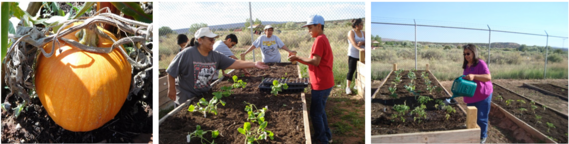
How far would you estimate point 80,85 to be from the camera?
141 centimetres

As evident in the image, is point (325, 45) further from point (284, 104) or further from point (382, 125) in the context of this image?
point (382, 125)

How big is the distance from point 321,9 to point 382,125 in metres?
1.45

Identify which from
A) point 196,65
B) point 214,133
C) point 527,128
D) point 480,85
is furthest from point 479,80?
point 196,65

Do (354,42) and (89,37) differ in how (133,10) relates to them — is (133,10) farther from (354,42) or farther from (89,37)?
(354,42)

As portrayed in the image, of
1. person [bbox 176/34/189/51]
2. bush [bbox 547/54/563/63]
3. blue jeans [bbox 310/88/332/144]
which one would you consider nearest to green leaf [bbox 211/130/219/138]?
blue jeans [bbox 310/88/332/144]

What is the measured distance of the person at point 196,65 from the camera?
196cm

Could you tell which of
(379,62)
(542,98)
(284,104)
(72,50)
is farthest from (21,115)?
(542,98)

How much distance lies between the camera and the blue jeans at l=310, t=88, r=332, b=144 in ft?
6.99

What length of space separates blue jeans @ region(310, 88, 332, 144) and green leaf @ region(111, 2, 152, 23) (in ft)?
4.05

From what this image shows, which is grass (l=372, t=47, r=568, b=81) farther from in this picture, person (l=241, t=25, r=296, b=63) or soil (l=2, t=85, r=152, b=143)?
soil (l=2, t=85, r=152, b=143)

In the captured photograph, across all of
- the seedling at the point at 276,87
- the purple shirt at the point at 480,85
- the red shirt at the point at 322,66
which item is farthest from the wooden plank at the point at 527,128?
the seedling at the point at 276,87

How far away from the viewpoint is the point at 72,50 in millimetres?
1520

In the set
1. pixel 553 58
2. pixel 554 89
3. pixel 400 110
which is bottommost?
pixel 400 110

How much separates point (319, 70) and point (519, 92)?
3454mm
